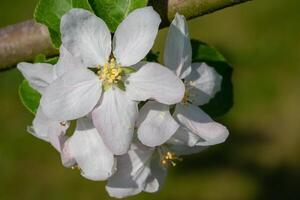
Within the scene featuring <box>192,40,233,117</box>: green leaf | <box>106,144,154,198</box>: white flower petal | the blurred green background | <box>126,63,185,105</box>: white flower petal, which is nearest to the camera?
<box>126,63,185,105</box>: white flower petal

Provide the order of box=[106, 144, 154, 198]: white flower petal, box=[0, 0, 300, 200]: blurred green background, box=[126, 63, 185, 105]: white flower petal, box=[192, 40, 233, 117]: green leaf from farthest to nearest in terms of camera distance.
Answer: box=[0, 0, 300, 200]: blurred green background, box=[192, 40, 233, 117]: green leaf, box=[106, 144, 154, 198]: white flower petal, box=[126, 63, 185, 105]: white flower petal

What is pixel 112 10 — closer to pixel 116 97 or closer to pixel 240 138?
pixel 116 97

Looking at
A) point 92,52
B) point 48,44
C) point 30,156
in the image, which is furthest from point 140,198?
point 92,52

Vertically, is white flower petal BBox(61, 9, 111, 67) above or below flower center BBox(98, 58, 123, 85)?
above

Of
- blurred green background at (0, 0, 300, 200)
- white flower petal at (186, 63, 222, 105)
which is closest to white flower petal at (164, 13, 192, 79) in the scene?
white flower petal at (186, 63, 222, 105)

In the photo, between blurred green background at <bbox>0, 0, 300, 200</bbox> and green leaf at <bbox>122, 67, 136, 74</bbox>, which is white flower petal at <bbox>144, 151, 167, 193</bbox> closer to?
green leaf at <bbox>122, 67, 136, 74</bbox>

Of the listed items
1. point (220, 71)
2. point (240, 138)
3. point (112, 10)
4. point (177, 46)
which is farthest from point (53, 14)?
point (240, 138)
